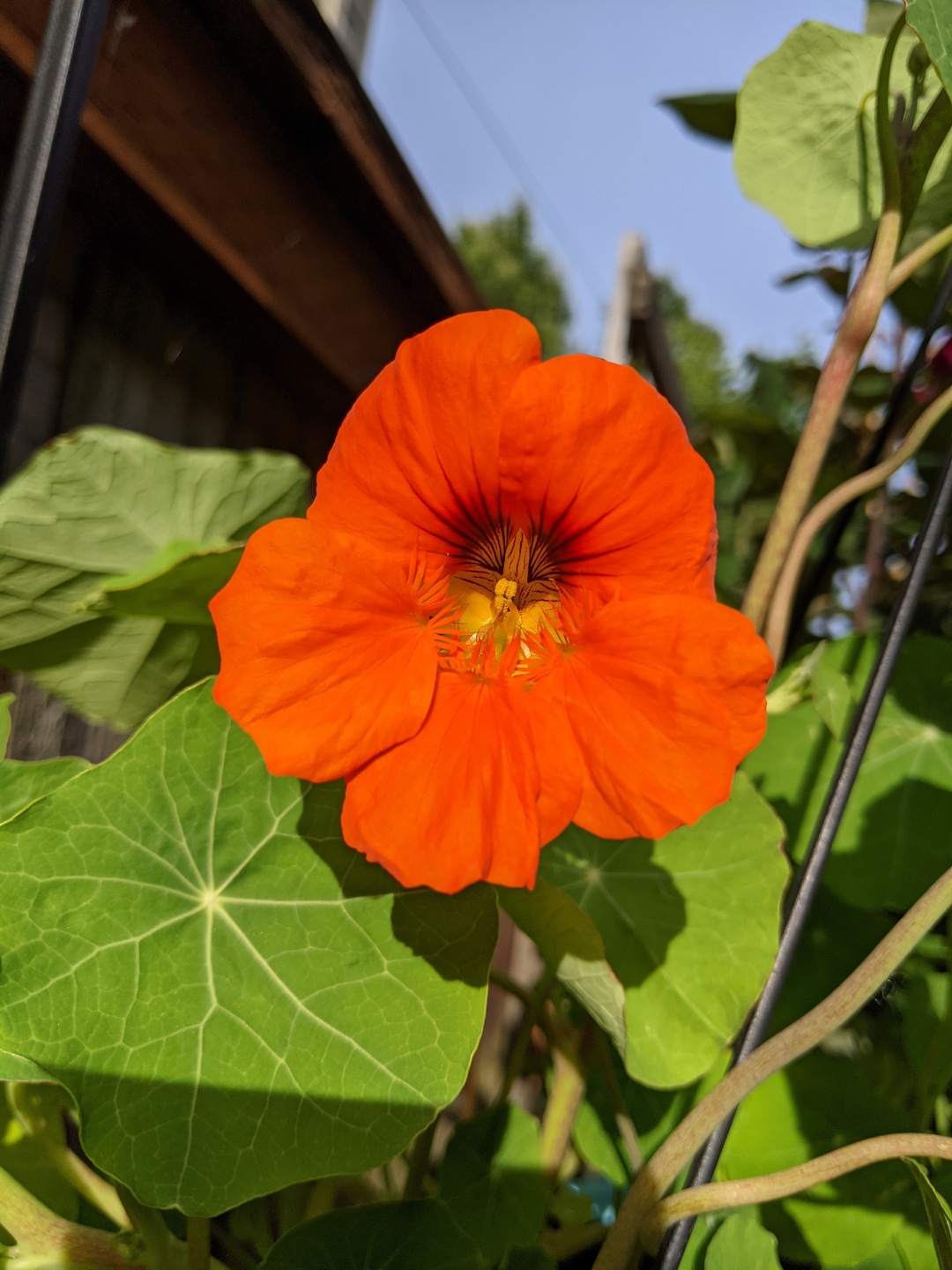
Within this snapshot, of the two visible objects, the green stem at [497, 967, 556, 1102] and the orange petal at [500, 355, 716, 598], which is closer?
the orange petal at [500, 355, 716, 598]

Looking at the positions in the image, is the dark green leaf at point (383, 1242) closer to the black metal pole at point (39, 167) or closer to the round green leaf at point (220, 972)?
the round green leaf at point (220, 972)

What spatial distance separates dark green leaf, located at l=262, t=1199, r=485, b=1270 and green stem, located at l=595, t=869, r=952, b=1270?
0.11 meters

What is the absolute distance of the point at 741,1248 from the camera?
0.43 meters

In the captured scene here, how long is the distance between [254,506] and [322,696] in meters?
0.36

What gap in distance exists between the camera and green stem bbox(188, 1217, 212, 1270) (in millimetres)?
419

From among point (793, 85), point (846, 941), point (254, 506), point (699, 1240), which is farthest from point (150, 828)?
point (793, 85)

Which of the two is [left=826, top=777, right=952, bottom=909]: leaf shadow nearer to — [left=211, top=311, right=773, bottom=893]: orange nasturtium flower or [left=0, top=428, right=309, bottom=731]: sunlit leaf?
[left=211, top=311, right=773, bottom=893]: orange nasturtium flower

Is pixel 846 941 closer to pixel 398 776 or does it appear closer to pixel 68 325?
pixel 398 776

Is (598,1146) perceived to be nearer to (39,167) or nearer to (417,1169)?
(417,1169)

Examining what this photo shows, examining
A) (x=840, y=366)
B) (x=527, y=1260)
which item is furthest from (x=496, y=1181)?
(x=840, y=366)

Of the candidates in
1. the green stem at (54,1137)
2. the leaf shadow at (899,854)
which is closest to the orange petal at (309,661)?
the green stem at (54,1137)

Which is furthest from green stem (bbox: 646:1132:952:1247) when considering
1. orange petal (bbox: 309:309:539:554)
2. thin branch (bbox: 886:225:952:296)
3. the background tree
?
the background tree

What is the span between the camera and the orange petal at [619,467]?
34 centimetres

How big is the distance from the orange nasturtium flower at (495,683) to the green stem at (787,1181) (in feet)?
0.63
